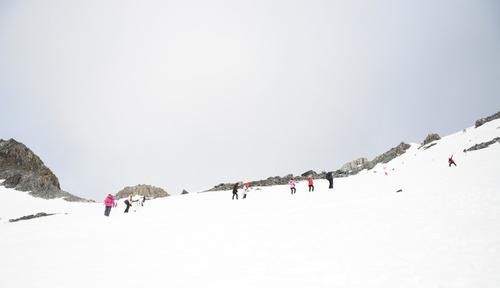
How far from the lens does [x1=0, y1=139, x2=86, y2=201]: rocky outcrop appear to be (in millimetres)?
49156

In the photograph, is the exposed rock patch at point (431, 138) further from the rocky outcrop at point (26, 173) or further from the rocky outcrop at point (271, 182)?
the rocky outcrop at point (26, 173)

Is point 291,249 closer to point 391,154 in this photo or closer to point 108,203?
point 108,203

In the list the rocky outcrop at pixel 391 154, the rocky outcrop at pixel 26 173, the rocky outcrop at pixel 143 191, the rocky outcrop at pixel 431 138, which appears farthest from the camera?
the rocky outcrop at pixel 431 138

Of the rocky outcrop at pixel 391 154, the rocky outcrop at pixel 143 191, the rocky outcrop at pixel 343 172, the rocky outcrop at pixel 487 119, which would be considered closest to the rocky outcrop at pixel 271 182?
the rocky outcrop at pixel 343 172

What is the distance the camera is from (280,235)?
12305 mm

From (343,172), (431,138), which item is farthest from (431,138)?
(343,172)

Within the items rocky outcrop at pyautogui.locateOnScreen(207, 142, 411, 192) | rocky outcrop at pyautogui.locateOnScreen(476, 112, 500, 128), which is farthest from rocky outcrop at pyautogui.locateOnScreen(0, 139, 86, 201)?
rocky outcrop at pyautogui.locateOnScreen(476, 112, 500, 128)

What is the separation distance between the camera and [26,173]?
53.1 metres

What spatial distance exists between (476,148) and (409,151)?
987 inches

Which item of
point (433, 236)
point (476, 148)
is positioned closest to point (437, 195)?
point (433, 236)

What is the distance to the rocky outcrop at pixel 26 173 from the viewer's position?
49.2m

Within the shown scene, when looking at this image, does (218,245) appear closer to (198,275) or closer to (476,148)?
(198,275)

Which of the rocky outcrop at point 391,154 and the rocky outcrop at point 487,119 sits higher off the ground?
the rocky outcrop at point 487,119

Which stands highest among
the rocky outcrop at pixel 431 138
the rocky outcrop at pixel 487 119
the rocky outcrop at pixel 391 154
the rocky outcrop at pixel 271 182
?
the rocky outcrop at pixel 487 119
